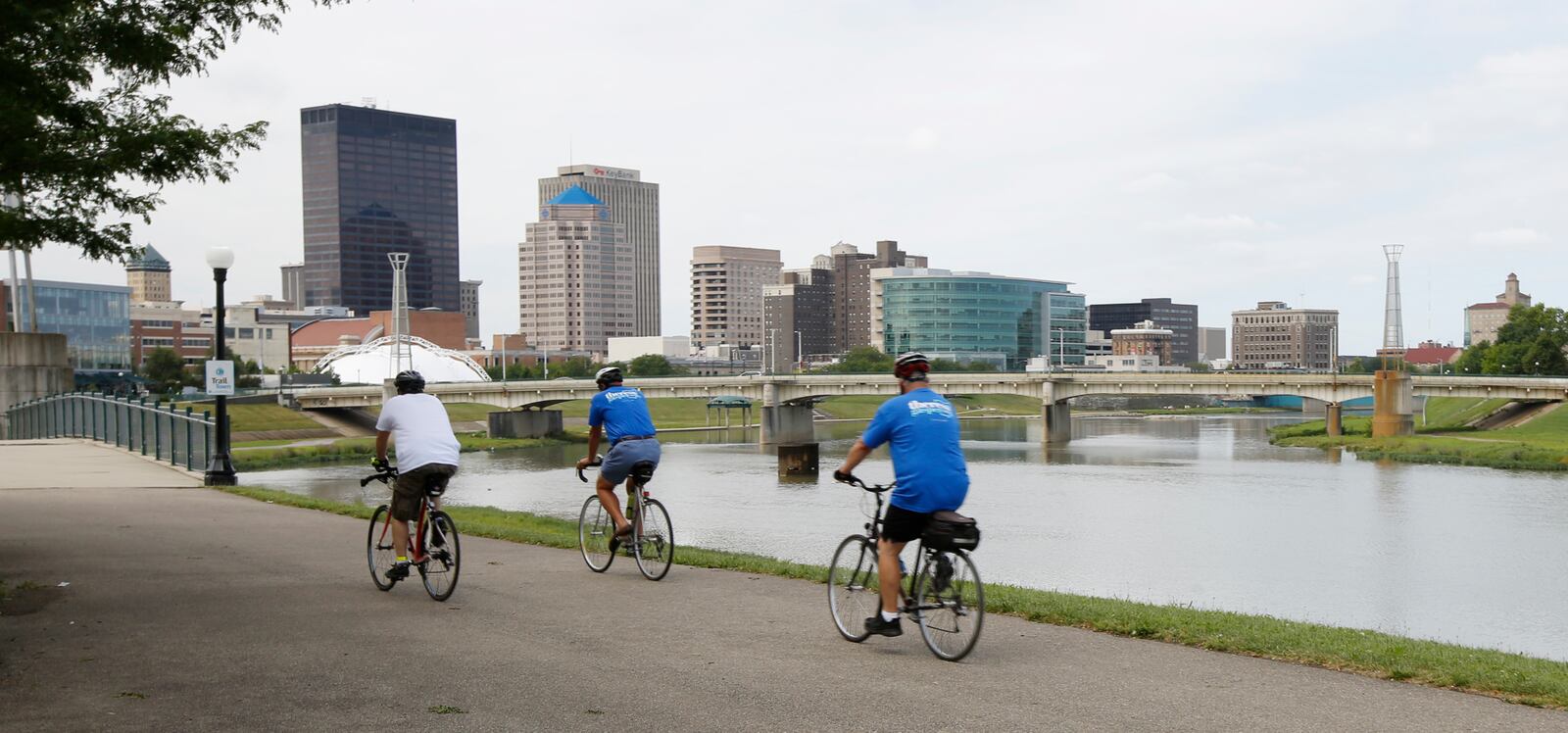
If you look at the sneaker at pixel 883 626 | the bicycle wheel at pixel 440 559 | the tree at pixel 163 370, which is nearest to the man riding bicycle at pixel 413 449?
the bicycle wheel at pixel 440 559

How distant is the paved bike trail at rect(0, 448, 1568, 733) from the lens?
751 centimetres

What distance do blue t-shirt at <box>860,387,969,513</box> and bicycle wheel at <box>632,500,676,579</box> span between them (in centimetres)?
455

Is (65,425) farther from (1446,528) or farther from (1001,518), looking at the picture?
(1446,528)

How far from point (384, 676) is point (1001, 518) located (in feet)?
98.2

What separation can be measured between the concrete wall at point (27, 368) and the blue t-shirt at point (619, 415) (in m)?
41.7

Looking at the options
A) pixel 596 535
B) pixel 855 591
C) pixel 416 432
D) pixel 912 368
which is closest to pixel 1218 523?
pixel 596 535

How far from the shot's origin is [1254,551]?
30.3 m

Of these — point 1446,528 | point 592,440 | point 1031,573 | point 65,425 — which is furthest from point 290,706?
point 65,425

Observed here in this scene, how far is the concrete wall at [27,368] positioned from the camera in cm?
4684

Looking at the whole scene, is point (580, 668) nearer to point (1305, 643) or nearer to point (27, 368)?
point (1305, 643)

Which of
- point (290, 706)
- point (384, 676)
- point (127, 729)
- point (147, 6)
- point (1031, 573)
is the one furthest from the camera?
point (1031, 573)

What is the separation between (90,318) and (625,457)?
521 feet

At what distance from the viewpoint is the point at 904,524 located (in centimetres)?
902

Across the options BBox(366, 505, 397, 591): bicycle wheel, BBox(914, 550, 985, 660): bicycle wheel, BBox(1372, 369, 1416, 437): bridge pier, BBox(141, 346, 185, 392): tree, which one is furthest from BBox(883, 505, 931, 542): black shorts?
BBox(141, 346, 185, 392): tree
